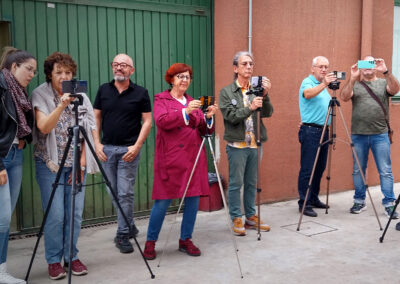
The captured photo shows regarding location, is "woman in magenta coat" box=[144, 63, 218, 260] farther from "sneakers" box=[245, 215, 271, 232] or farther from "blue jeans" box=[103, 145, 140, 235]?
"sneakers" box=[245, 215, 271, 232]

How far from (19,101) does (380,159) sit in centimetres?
449

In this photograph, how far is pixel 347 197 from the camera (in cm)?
715

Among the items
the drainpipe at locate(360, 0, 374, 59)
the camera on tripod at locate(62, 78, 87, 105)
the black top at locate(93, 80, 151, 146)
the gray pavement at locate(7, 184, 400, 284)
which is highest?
the drainpipe at locate(360, 0, 374, 59)

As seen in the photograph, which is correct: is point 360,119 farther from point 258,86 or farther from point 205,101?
point 205,101

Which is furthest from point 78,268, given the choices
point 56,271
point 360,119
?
point 360,119

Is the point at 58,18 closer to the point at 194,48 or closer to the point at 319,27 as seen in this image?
the point at 194,48

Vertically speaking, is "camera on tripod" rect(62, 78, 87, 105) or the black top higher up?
"camera on tripod" rect(62, 78, 87, 105)

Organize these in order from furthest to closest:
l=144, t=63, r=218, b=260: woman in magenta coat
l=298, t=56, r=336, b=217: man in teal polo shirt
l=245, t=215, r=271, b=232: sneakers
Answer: l=298, t=56, r=336, b=217: man in teal polo shirt → l=245, t=215, r=271, b=232: sneakers → l=144, t=63, r=218, b=260: woman in magenta coat

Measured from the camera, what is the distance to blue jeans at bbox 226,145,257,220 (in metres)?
5.20

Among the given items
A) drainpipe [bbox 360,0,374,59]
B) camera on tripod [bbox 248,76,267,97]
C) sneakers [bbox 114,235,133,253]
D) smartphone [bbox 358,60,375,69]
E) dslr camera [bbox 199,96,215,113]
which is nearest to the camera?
dslr camera [bbox 199,96,215,113]

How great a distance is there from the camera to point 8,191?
3.58 meters

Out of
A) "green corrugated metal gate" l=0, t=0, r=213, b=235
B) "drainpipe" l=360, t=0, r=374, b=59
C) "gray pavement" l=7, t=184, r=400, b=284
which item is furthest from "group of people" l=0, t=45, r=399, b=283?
"drainpipe" l=360, t=0, r=374, b=59

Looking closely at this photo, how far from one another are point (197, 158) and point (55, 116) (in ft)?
4.40

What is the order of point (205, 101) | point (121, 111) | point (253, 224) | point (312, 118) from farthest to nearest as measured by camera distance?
point (312, 118) < point (253, 224) < point (121, 111) < point (205, 101)
